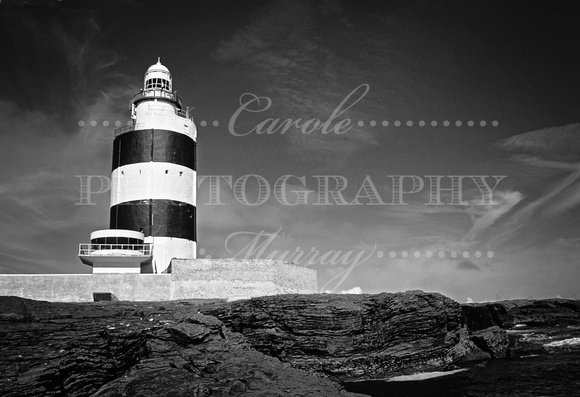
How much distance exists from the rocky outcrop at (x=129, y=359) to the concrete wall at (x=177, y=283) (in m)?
10.2

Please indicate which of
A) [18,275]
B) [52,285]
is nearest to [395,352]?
[52,285]

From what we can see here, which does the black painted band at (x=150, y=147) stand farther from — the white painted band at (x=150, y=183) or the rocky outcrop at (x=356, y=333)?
the rocky outcrop at (x=356, y=333)

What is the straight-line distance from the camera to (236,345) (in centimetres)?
1381

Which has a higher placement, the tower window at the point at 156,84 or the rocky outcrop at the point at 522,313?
the tower window at the point at 156,84

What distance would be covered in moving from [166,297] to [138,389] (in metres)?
15.6

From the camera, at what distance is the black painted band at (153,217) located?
94.9ft

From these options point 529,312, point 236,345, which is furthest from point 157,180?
point 529,312

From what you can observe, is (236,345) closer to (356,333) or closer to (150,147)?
(356,333)

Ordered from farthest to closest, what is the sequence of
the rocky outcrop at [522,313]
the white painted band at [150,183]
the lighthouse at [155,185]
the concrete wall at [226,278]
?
the rocky outcrop at [522,313]
the white painted band at [150,183]
the lighthouse at [155,185]
the concrete wall at [226,278]

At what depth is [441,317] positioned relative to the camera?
19.3 metres

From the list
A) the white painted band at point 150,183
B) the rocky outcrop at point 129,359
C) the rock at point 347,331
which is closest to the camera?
the rocky outcrop at point 129,359

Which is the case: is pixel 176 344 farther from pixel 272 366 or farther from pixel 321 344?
→ pixel 321 344

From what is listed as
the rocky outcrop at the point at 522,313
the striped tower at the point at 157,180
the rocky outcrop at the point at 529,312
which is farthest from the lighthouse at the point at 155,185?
the rocky outcrop at the point at 529,312

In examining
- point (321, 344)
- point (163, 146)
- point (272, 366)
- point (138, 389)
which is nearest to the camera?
point (138, 389)
